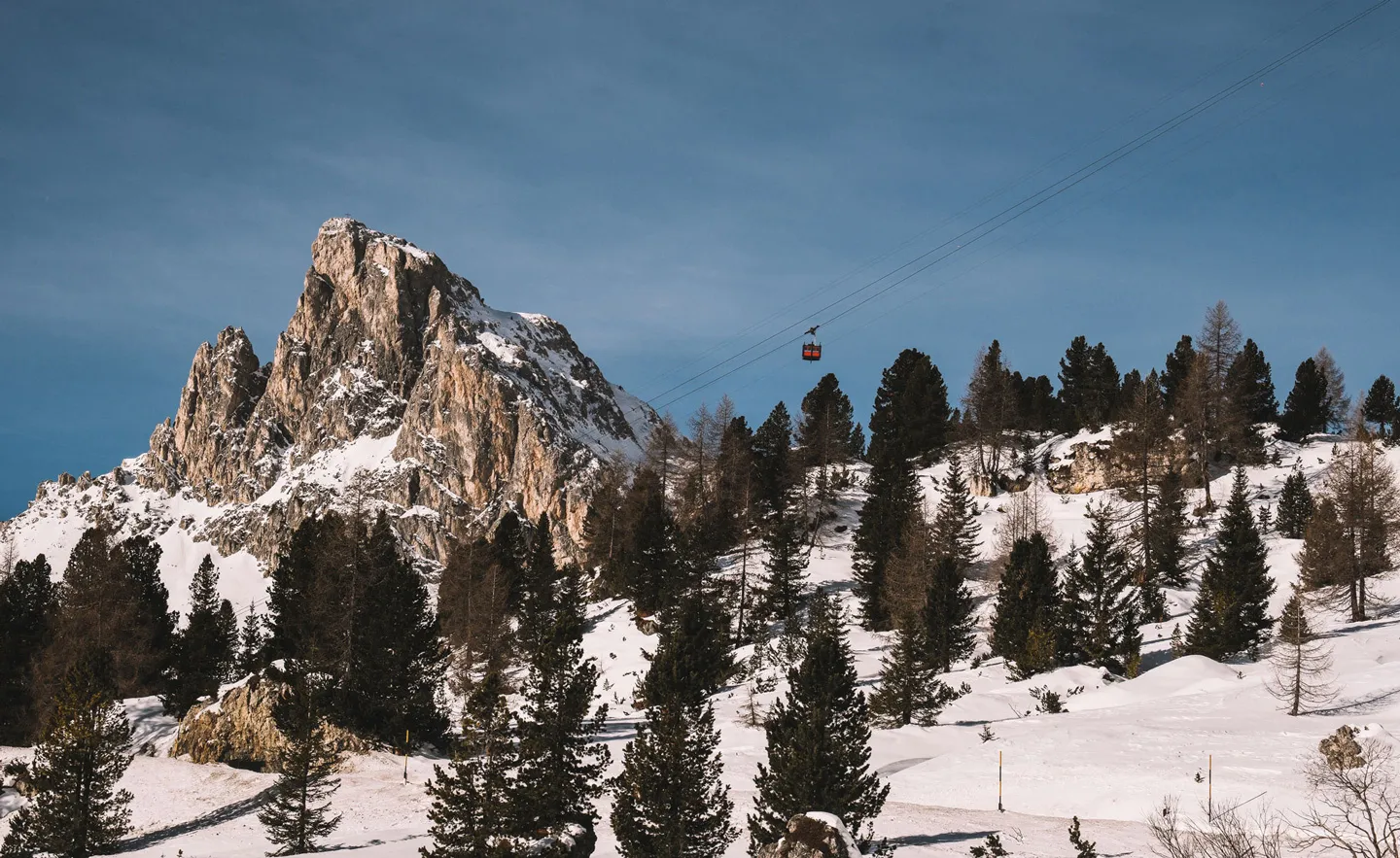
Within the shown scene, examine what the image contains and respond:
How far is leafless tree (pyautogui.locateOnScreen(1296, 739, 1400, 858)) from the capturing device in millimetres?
21750

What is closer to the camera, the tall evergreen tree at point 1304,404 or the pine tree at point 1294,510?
the pine tree at point 1294,510

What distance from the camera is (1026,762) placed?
31.7 metres

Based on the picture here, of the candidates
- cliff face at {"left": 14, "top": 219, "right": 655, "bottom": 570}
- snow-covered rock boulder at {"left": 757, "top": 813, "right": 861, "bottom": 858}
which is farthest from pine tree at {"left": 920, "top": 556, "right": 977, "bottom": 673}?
cliff face at {"left": 14, "top": 219, "right": 655, "bottom": 570}

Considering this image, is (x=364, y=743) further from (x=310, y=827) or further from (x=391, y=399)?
(x=391, y=399)

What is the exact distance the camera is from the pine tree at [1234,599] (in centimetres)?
4438

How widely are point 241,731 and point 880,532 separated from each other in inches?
1566

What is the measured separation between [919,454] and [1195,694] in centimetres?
5612

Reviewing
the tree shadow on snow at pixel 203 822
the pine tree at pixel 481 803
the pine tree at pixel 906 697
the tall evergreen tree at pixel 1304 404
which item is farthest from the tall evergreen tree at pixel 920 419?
the pine tree at pixel 481 803

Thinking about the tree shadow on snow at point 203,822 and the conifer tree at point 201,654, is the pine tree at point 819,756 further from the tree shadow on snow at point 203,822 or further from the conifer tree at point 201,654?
the conifer tree at point 201,654

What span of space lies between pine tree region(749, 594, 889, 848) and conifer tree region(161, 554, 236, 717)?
40.5 m

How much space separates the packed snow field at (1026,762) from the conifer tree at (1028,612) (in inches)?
46.6

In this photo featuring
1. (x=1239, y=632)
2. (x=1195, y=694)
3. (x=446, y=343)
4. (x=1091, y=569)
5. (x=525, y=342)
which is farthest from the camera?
(x=525, y=342)

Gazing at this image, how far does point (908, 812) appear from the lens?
27922 mm

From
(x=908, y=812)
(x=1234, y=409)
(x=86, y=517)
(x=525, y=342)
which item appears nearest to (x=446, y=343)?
(x=525, y=342)
